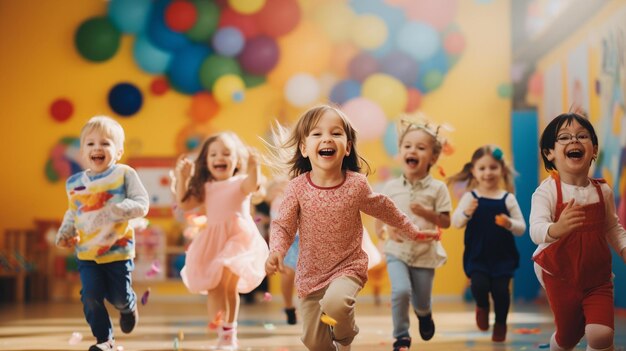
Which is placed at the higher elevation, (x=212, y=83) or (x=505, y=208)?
(x=212, y=83)

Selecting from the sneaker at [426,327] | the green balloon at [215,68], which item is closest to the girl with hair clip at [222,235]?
the sneaker at [426,327]

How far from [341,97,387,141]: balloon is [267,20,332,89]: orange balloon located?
23.6 inches

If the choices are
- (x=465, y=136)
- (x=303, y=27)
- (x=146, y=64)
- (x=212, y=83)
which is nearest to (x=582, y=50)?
(x=465, y=136)

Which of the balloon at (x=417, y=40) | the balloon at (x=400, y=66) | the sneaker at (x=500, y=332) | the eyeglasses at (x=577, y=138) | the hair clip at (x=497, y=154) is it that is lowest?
the sneaker at (x=500, y=332)

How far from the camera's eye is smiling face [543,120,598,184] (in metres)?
3.25

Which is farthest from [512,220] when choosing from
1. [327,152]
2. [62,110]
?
[62,110]

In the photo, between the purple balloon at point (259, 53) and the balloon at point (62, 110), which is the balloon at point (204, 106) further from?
the balloon at point (62, 110)

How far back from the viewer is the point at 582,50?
7.51 m

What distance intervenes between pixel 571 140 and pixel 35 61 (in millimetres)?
7407

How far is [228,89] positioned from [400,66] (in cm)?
186

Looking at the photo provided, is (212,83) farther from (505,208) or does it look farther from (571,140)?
(571,140)

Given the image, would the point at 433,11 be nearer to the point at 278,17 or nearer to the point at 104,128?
the point at 278,17

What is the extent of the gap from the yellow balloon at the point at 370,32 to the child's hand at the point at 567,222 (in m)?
5.95

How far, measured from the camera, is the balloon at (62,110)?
364 inches
